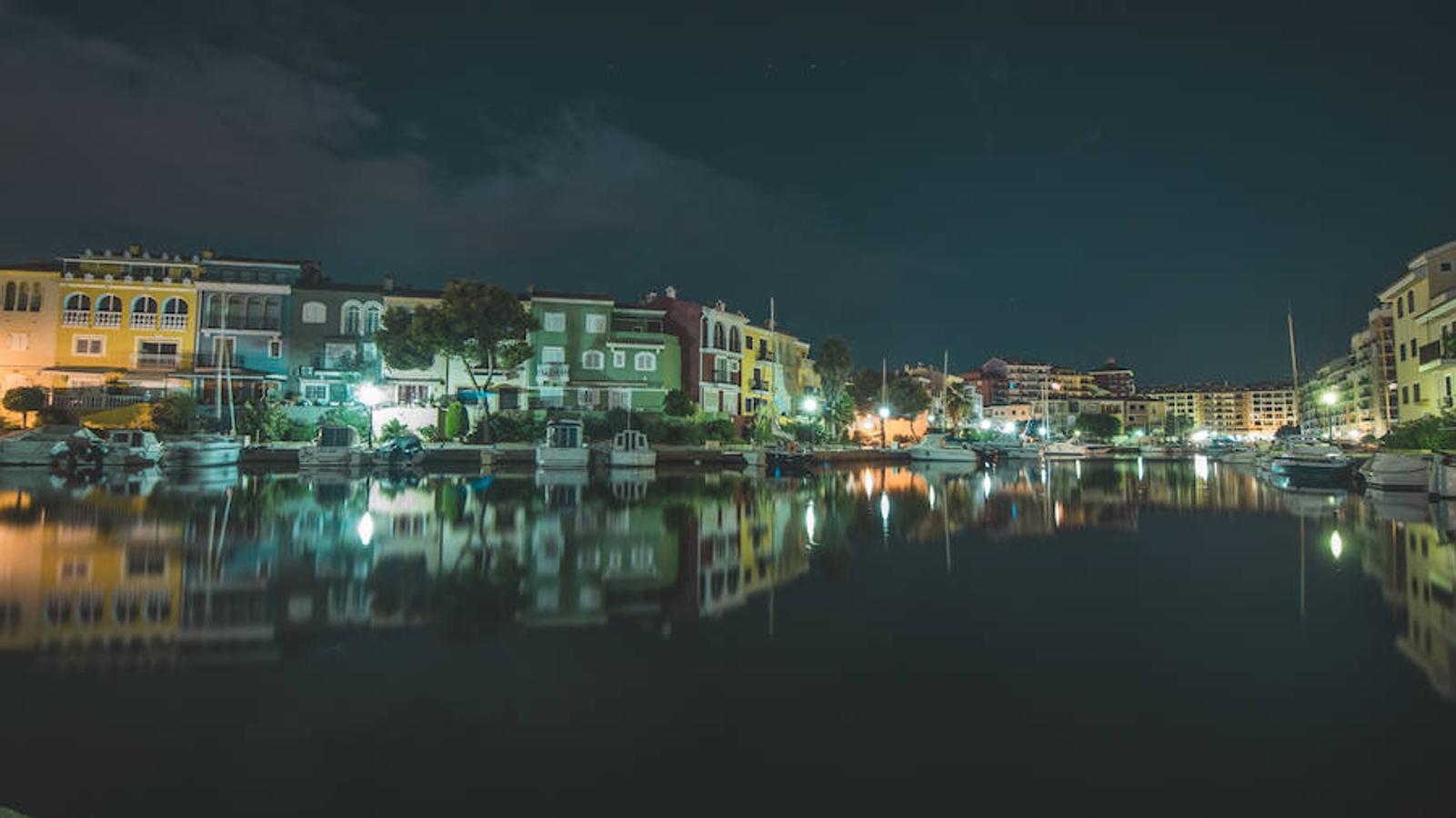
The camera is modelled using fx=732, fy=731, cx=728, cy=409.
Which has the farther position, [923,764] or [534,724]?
[534,724]

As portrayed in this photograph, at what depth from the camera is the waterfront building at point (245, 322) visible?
42938 millimetres

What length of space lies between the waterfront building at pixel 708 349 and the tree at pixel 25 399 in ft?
111

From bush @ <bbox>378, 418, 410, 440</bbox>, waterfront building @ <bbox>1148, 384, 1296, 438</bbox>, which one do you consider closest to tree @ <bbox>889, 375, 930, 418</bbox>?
bush @ <bbox>378, 418, 410, 440</bbox>

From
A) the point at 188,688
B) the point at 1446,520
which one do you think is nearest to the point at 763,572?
the point at 188,688

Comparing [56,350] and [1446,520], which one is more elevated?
[56,350]

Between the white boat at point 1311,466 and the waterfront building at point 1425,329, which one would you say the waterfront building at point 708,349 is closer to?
the white boat at point 1311,466

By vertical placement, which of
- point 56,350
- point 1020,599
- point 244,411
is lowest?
point 1020,599

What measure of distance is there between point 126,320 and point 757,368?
1568 inches

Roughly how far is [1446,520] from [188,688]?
21.8 metres

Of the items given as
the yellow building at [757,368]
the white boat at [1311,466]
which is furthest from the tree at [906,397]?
the white boat at [1311,466]

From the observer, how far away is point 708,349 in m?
50.3

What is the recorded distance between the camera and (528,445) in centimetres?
3916

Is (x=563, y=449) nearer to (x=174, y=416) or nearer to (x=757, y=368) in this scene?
(x=174, y=416)

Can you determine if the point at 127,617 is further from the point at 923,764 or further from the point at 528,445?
the point at 528,445
